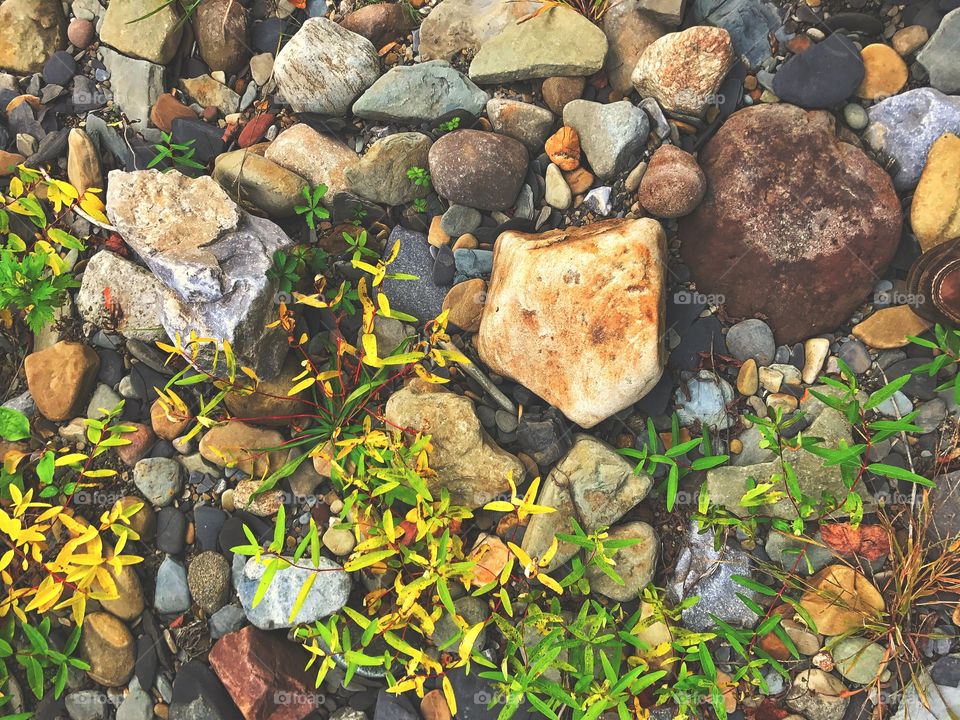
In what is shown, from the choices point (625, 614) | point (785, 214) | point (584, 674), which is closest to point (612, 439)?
point (625, 614)

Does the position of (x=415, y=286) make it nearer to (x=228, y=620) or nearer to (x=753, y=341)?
(x=753, y=341)

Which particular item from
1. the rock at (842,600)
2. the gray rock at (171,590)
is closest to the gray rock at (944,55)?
the rock at (842,600)

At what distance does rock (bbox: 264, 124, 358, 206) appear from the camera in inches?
139

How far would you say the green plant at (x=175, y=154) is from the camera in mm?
3557

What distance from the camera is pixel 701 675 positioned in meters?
3.04

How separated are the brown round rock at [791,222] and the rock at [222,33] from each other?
8.56 ft

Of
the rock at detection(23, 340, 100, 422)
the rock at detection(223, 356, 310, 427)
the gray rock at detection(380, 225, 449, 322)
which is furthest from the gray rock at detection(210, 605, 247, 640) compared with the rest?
the gray rock at detection(380, 225, 449, 322)

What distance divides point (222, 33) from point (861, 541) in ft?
13.5

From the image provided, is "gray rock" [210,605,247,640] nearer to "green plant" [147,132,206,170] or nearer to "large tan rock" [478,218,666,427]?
"large tan rock" [478,218,666,427]

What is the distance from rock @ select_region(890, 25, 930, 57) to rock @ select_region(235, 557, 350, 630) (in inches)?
141

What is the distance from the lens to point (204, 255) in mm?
3098

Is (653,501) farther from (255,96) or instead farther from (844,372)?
(255,96)

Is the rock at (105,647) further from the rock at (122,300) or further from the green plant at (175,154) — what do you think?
the green plant at (175,154)

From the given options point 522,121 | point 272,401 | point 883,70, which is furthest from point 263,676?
point 883,70
